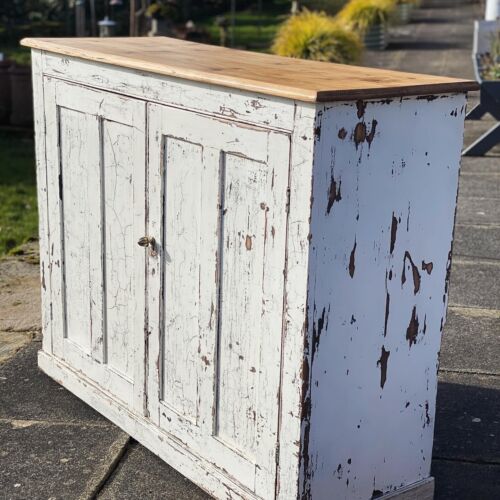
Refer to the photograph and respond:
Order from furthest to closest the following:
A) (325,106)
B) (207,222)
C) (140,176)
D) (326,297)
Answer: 1. (140,176)
2. (207,222)
3. (326,297)
4. (325,106)

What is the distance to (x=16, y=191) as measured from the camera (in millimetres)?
9805

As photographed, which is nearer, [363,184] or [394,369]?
[363,184]

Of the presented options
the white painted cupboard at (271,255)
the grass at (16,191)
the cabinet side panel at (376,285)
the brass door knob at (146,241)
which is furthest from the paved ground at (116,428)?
the grass at (16,191)

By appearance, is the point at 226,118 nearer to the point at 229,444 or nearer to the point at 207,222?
the point at 207,222

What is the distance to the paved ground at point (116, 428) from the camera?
3463 mm

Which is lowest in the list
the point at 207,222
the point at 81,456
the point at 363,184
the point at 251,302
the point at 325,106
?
the point at 81,456

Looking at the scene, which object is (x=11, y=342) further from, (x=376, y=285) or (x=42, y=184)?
(x=376, y=285)

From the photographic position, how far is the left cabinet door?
11.5ft

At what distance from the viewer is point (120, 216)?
142 inches

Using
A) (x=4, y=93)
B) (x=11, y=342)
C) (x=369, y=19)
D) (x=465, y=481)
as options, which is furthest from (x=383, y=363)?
(x=369, y=19)

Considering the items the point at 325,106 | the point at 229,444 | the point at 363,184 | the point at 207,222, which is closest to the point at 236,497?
the point at 229,444

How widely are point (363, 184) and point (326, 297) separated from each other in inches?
14.2

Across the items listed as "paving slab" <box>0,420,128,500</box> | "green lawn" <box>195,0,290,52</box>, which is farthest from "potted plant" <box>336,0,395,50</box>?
"paving slab" <box>0,420,128,500</box>

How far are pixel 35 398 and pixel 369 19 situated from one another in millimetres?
13632
